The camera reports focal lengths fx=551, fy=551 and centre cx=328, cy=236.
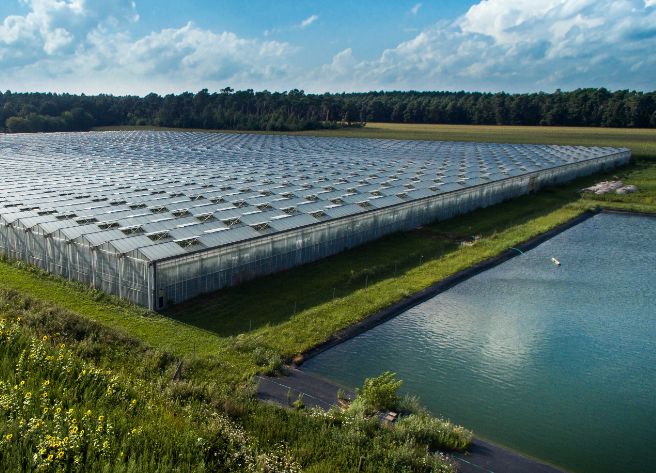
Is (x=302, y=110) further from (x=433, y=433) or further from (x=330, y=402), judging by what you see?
(x=433, y=433)

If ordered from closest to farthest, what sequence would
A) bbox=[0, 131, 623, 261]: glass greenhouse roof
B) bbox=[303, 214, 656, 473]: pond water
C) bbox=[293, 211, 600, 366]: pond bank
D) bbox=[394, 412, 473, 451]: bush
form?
1. bbox=[394, 412, 473, 451]: bush
2. bbox=[303, 214, 656, 473]: pond water
3. bbox=[293, 211, 600, 366]: pond bank
4. bbox=[0, 131, 623, 261]: glass greenhouse roof

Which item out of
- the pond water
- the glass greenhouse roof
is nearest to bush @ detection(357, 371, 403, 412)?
the pond water

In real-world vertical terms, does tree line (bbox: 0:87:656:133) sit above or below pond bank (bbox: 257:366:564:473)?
above

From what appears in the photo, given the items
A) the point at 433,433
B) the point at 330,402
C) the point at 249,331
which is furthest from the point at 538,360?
the point at 249,331

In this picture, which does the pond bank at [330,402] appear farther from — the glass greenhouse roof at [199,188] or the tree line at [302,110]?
the tree line at [302,110]

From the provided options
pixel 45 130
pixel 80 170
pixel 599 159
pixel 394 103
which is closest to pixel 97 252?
pixel 80 170

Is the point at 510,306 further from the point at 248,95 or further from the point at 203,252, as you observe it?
the point at 248,95

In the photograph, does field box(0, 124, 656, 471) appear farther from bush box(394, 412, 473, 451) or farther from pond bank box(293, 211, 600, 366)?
bush box(394, 412, 473, 451)
